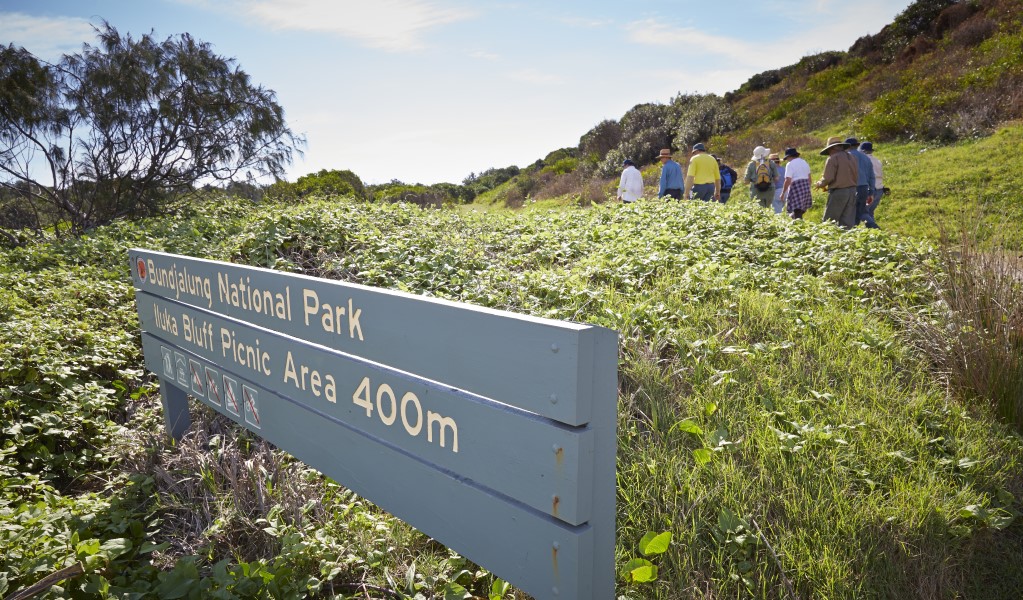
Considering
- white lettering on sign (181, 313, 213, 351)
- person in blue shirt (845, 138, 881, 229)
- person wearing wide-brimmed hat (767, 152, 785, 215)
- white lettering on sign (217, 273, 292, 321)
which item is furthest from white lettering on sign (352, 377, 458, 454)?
person wearing wide-brimmed hat (767, 152, 785, 215)

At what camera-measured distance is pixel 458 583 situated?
7.45ft

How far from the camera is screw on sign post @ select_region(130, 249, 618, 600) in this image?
50.8 inches

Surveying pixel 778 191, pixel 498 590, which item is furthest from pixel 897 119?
pixel 498 590

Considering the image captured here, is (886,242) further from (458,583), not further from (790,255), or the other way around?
(458,583)

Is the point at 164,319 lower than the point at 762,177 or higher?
lower

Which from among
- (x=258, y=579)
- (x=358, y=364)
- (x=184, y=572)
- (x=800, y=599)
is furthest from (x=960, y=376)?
(x=184, y=572)

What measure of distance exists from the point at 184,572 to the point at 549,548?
1614 millimetres

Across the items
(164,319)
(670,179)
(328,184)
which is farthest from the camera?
(328,184)

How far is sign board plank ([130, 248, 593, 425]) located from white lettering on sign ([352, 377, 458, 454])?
86mm

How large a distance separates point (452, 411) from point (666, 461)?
140 cm

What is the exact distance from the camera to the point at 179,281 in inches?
114

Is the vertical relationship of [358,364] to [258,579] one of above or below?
above

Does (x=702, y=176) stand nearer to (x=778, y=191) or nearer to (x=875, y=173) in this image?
(x=778, y=191)

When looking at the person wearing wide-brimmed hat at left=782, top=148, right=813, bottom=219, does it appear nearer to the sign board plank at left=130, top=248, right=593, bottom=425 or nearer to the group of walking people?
the group of walking people
